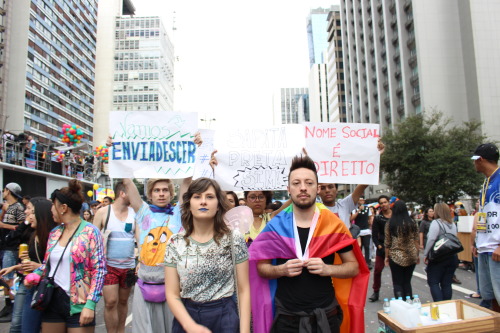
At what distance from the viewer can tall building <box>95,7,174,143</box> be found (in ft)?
303

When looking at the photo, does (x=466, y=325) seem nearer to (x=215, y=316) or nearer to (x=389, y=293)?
(x=215, y=316)

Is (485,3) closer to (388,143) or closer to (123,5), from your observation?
(388,143)

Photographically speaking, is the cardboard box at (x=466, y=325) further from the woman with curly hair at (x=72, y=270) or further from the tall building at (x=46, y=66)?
the tall building at (x=46, y=66)

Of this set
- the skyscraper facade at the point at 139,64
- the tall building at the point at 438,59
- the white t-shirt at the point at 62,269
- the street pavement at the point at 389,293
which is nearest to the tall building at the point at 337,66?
the tall building at the point at 438,59

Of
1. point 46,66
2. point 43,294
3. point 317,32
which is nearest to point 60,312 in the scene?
point 43,294

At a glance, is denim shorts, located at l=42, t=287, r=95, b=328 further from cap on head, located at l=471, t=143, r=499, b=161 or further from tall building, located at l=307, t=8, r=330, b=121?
tall building, located at l=307, t=8, r=330, b=121

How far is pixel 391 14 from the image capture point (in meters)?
52.4

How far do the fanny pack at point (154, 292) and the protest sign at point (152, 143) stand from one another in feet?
4.49

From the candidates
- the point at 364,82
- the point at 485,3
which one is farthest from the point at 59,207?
the point at 364,82

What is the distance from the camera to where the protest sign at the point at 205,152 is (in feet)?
16.2

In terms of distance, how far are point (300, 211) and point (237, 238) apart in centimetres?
55

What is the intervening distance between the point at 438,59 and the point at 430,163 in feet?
65.3

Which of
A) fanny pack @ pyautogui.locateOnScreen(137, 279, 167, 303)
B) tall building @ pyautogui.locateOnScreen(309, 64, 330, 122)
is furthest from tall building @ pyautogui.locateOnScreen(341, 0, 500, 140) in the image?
tall building @ pyautogui.locateOnScreen(309, 64, 330, 122)

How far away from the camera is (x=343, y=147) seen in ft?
15.1
